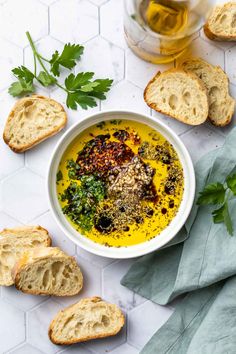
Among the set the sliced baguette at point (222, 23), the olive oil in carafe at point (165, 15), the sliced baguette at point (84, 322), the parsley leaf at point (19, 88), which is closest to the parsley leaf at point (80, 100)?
the parsley leaf at point (19, 88)

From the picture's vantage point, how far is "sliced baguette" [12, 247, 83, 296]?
5.61 feet

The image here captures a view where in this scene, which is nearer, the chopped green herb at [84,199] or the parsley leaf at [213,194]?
the parsley leaf at [213,194]

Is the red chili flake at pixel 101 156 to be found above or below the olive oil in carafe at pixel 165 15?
below

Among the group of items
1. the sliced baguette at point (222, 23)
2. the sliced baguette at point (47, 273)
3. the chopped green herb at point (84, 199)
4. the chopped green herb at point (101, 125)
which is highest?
the sliced baguette at point (222, 23)

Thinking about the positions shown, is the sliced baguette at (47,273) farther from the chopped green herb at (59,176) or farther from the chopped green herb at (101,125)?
the chopped green herb at (101,125)

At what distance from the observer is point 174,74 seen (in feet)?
5.71

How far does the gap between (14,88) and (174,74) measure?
1.40ft

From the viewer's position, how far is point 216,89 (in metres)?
1.76

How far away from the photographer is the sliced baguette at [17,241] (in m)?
1.73

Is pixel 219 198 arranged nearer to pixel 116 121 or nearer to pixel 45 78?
pixel 116 121

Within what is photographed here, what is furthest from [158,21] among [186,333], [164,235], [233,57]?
[186,333]

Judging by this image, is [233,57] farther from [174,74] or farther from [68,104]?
[68,104]

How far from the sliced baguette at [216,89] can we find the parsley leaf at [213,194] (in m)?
0.20

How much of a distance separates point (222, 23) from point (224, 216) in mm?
525
